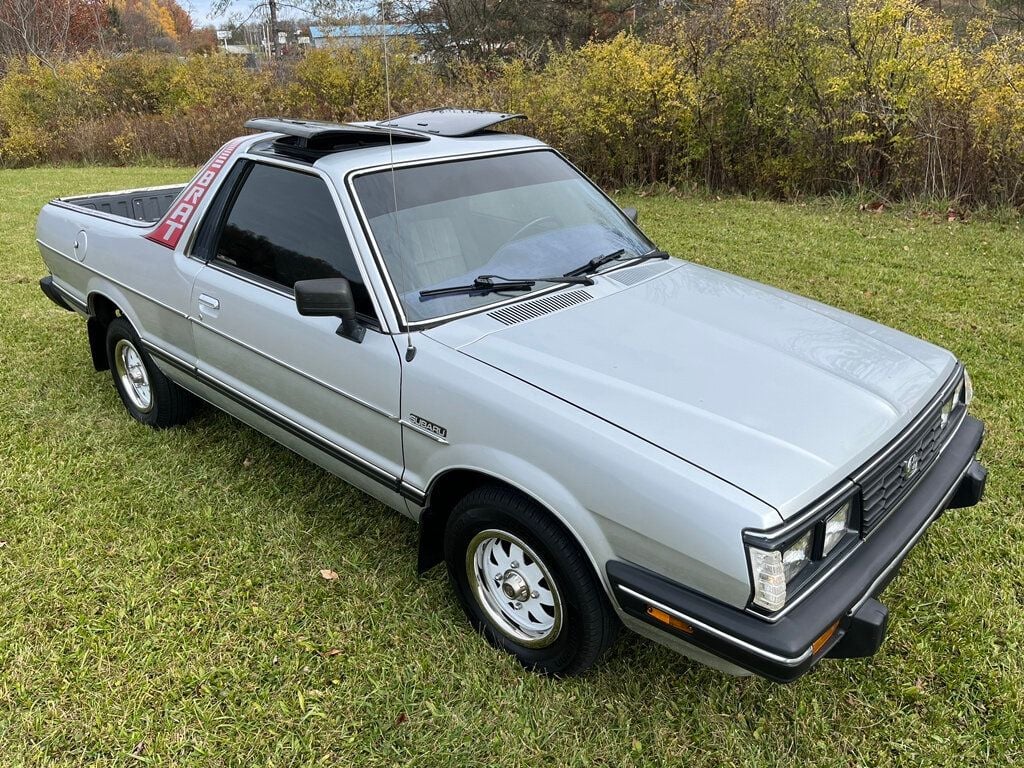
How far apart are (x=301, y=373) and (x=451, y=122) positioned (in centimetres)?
153

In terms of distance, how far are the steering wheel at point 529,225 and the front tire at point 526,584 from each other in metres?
1.17

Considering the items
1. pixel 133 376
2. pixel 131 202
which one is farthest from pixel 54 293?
pixel 133 376

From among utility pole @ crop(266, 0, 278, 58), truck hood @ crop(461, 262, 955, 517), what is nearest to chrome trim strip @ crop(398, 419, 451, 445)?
truck hood @ crop(461, 262, 955, 517)

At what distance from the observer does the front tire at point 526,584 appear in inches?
91.1

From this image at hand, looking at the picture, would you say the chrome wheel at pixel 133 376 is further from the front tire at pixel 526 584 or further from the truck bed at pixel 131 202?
the front tire at pixel 526 584

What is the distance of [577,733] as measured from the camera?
243 cm

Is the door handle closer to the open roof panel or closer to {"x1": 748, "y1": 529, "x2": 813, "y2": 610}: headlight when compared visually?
the open roof panel

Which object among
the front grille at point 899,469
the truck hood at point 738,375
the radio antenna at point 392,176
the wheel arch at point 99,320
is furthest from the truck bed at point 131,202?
the front grille at point 899,469

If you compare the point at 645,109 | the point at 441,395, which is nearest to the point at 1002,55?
Result: the point at 645,109

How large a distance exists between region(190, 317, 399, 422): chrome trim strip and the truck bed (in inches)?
73.1

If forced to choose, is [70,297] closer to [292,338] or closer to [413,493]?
[292,338]

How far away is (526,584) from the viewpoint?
253 centimetres

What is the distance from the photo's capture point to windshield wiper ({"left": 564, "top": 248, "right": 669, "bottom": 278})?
3.16 metres

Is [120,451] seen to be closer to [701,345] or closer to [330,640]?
[330,640]
